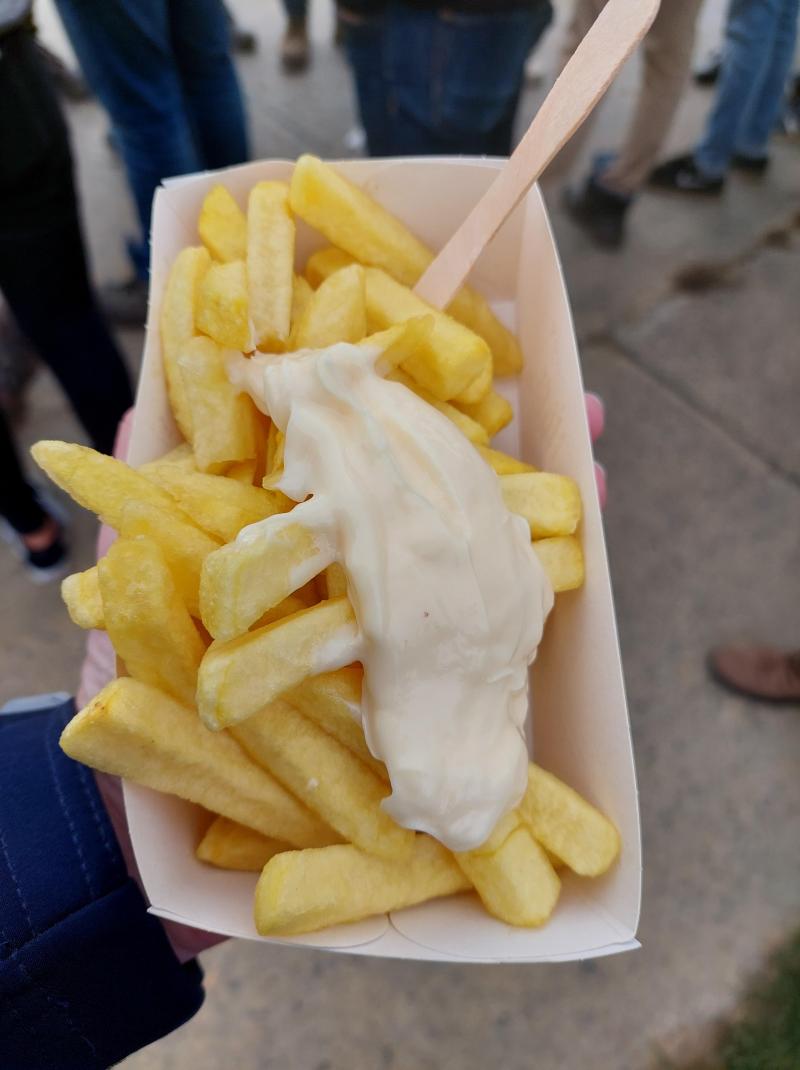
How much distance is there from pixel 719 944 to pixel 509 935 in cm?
121

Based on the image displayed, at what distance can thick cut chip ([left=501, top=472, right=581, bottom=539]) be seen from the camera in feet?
4.33

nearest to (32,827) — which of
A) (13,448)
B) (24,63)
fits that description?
(13,448)

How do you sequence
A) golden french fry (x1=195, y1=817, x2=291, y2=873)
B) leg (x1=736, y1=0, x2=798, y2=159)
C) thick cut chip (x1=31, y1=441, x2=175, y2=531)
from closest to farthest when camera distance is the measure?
thick cut chip (x1=31, y1=441, x2=175, y2=531) → golden french fry (x1=195, y1=817, x2=291, y2=873) → leg (x1=736, y1=0, x2=798, y2=159)

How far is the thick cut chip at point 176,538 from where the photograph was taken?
1082 mm

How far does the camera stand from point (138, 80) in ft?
7.80

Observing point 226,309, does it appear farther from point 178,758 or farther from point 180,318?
point 178,758

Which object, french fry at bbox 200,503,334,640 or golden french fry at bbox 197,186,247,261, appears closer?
french fry at bbox 200,503,334,640

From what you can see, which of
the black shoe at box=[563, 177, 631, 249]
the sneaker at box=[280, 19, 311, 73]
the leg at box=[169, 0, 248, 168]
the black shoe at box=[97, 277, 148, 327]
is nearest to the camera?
the leg at box=[169, 0, 248, 168]

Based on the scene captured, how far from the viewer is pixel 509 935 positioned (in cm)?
120

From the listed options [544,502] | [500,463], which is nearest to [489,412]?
[500,463]

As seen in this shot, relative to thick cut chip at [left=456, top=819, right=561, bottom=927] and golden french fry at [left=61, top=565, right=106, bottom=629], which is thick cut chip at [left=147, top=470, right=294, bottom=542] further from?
thick cut chip at [left=456, top=819, right=561, bottom=927]

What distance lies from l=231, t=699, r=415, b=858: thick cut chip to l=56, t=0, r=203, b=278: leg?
2.11 meters

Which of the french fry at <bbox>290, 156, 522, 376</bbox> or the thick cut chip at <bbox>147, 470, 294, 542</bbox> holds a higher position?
the french fry at <bbox>290, 156, 522, 376</bbox>

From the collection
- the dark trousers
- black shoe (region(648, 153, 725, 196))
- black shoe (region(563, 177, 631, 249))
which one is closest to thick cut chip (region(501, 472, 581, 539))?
the dark trousers
